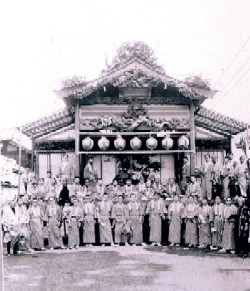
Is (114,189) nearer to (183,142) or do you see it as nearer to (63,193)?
(63,193)

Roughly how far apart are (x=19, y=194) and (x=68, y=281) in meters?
1.77

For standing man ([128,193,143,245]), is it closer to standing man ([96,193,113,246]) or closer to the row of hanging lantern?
standing man ([96,193,113,246])

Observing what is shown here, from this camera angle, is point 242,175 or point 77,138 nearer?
point 242,175

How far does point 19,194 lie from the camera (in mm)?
5613

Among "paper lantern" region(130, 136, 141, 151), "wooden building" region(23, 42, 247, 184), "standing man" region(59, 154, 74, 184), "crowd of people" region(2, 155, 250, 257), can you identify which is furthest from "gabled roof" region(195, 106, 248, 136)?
"standing man" region(59, 154, 74, 184)

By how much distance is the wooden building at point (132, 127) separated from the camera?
6141mm

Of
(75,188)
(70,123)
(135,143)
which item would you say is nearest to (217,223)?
(135,143)

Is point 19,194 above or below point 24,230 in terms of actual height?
above

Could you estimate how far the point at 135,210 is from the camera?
19.9 ft

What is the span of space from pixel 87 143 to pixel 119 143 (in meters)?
0.40

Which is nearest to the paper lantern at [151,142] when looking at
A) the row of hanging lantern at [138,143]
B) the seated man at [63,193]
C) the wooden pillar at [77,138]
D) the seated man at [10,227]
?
the row of hanging lantern at [138,143]

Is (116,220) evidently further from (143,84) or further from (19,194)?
(143,84)

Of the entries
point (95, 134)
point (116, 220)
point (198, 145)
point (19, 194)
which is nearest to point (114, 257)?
point (116, 220)

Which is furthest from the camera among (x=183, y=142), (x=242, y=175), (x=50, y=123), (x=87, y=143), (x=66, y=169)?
(x=50, y=123)
